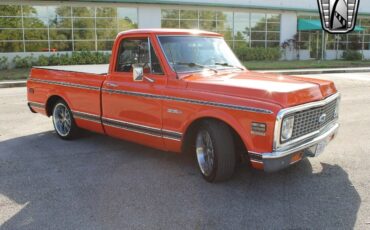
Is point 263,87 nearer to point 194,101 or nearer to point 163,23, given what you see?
point 194,101

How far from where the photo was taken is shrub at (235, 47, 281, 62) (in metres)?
29.5

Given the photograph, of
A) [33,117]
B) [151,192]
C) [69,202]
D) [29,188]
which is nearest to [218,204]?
[151,192]

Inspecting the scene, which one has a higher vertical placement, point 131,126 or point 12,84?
point 12,84

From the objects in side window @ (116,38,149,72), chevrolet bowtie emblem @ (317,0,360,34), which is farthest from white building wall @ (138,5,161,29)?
side window @ (116,38,149,72)

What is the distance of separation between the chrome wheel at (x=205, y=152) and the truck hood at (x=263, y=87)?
565 millimetres

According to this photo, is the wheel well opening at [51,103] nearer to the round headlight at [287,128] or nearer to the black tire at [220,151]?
the black tire at [220,151]

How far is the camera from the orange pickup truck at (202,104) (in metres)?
4.59

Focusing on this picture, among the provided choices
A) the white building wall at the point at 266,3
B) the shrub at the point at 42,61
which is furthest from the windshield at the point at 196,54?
the white building wall at the point at 266,3

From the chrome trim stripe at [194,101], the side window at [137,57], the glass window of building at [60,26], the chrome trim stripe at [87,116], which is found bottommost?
the chrome trim stripe at [87,116]

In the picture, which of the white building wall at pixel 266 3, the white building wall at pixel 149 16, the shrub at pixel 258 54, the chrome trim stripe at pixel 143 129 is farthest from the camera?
the shrub at pixel 258 54

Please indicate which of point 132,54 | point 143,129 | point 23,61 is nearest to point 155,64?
point 132,54

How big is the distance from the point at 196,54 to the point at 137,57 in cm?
83

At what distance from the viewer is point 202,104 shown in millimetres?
5047

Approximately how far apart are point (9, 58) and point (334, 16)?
55.9 feet
